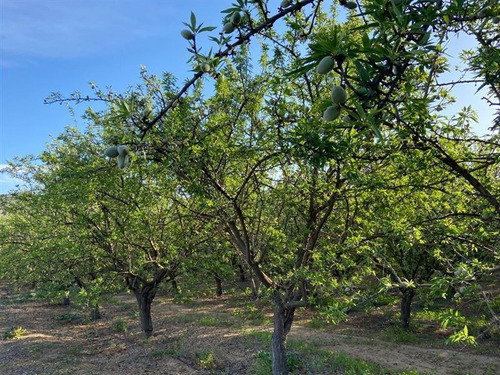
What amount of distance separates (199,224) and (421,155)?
6.22 meters

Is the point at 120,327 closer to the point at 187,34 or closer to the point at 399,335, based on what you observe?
the point at 399,335

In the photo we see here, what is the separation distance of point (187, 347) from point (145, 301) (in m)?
2.10

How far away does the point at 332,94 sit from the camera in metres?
1.08

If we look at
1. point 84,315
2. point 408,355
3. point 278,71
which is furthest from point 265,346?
point 84,315

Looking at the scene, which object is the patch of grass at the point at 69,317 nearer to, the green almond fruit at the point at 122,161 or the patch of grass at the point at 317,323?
the patch of grass at the point at 317,323

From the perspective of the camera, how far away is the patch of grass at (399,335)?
10871 mm

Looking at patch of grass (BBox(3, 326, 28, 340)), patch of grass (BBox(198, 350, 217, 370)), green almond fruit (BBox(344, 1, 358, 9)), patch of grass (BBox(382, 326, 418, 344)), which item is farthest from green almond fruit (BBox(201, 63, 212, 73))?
patch of grass (BBox(3, 326, 28, 340))

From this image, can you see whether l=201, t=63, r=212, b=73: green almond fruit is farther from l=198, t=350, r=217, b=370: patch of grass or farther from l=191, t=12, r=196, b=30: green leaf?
l=198, t=350, r=217, b=370: patch of grass

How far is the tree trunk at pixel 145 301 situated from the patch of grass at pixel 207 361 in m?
2.89

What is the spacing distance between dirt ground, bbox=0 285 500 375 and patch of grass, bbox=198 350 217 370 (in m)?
0.02

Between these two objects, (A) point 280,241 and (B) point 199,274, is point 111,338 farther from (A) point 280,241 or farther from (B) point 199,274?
(A) point 280,241

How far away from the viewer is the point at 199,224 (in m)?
8.68

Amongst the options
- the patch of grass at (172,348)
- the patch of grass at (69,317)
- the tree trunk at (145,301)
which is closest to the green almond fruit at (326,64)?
the patch of grass at (172,348)

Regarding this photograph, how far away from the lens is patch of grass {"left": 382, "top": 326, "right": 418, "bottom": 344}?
1087 cm
